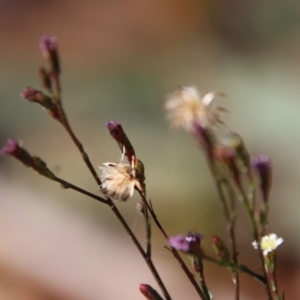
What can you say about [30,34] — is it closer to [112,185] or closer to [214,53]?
[214,53]

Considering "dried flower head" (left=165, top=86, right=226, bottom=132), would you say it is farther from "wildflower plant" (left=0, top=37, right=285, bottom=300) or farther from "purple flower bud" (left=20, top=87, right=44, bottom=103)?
"purple flower bud" (left=20, top=87, right=44, bottom=103)

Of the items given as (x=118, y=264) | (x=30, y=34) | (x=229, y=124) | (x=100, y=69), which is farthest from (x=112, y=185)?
(x=30, y=34)

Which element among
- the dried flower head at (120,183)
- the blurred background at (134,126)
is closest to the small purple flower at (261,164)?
the dried flower head at (120,183)

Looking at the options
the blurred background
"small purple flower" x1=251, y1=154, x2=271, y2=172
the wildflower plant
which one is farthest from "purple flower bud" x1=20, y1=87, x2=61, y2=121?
the blurred background

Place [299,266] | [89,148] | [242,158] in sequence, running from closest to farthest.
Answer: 1. [242,158]
2. [299,266]
3. [89,148]

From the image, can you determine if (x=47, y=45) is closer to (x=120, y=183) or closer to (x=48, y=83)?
(x=48, y=83)
